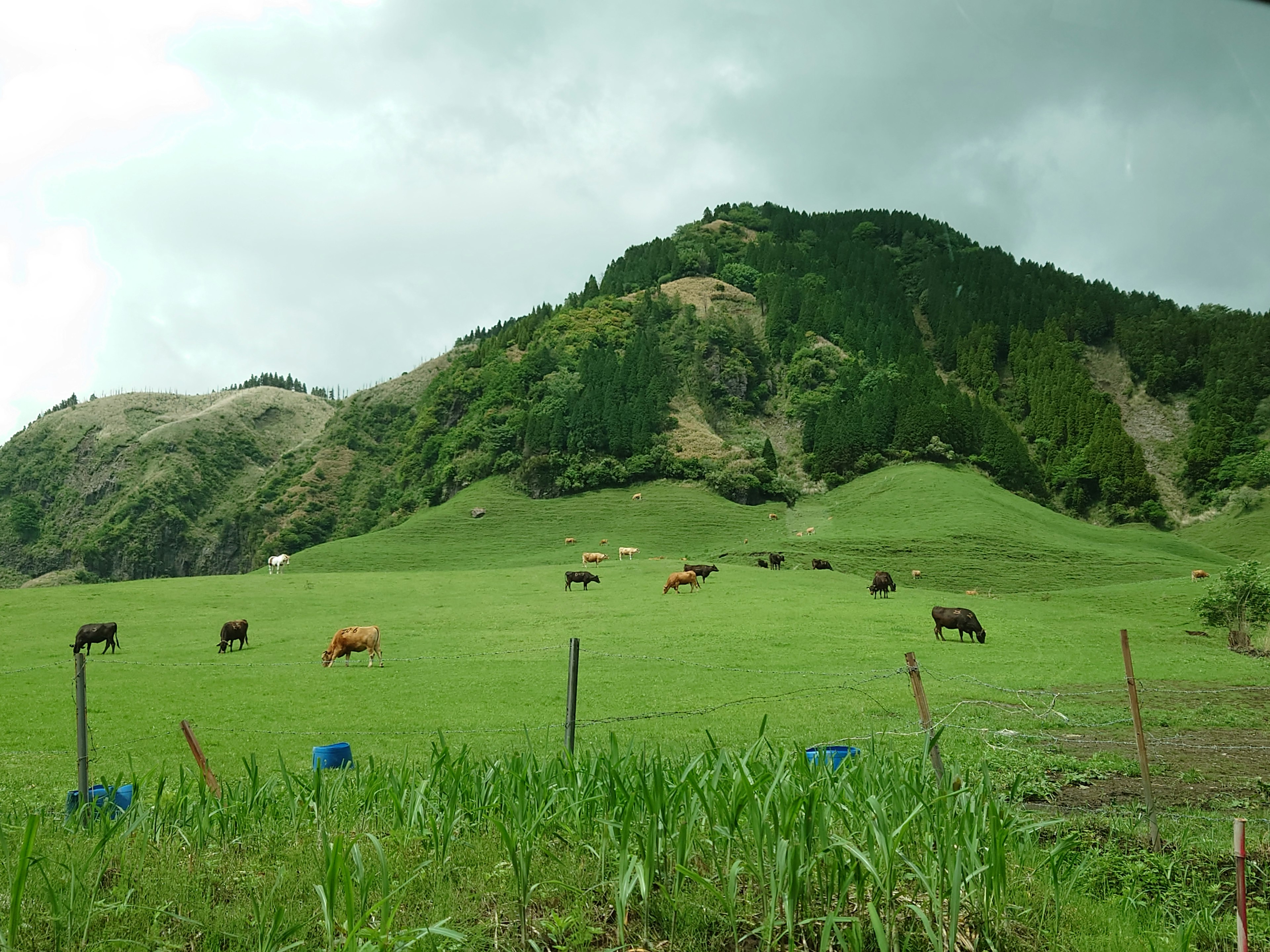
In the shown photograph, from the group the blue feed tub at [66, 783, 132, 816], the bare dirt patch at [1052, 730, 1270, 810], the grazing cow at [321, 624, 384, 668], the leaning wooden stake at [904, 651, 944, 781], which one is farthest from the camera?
the grazing cow at [321, 624, 384, 668]

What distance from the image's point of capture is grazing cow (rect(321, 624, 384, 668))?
2420 centimetres

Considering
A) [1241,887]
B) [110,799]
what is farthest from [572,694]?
[1241,887]

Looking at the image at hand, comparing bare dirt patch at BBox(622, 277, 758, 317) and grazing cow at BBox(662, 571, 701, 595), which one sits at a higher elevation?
bare dirt patch at BBox(622, 277, 758, 317)

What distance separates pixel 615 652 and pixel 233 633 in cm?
1370

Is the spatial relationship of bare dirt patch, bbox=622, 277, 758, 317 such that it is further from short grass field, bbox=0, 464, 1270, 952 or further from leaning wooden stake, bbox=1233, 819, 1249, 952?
leaning wooden stake, bbox=1233, 819, 1249, 952

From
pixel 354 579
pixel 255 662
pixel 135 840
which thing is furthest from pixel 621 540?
pixel 135 840

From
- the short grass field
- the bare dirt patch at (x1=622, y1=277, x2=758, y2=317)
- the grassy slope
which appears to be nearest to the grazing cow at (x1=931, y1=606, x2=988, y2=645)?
the short grass field

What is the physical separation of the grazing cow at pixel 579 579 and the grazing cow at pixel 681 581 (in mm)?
4834

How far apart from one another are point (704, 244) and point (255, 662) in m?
173

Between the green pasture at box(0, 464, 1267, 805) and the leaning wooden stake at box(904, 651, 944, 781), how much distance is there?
3658 mm

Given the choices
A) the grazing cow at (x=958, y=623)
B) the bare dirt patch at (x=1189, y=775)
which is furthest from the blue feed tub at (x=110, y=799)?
the grazing cow at (x=958, y=623)

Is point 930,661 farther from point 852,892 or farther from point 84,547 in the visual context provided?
point 84,547

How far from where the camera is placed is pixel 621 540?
2931 inches

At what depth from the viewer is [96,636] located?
27.6 m
